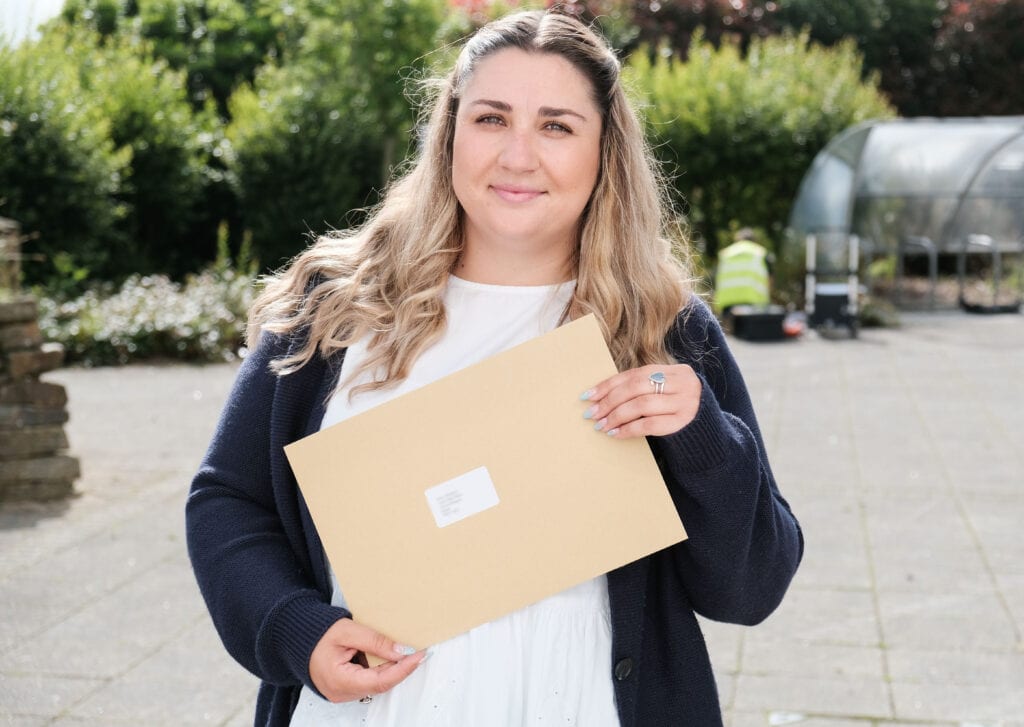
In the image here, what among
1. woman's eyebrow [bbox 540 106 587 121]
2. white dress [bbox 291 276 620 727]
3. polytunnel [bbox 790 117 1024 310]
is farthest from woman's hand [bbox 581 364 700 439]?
polytunnel [bbox 790 117 1024 310]

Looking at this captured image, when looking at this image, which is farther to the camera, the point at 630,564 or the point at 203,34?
the point at 203,34

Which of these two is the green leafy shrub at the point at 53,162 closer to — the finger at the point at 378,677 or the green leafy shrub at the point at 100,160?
the green leafy shrub at the point at 100,160

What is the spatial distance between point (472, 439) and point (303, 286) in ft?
1.48

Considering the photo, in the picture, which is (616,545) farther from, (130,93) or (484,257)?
(130,93)

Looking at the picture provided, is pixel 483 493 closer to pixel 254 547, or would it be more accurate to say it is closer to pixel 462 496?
pixel 462 496

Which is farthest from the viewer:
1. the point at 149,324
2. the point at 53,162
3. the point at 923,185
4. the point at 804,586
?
the point at 923,185

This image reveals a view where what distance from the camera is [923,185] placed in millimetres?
16312

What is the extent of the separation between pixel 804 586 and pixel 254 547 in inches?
155

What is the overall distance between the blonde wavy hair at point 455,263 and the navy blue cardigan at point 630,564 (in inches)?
2.3

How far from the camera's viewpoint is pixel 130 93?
1753 cm

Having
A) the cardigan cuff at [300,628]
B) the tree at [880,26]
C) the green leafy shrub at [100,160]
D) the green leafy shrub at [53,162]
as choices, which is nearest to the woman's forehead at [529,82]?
the cardigan cuff at [300,628]

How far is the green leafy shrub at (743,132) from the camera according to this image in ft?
57.8

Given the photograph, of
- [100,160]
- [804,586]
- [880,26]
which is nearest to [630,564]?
[804,586]

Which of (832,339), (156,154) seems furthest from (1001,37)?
(156,154)
